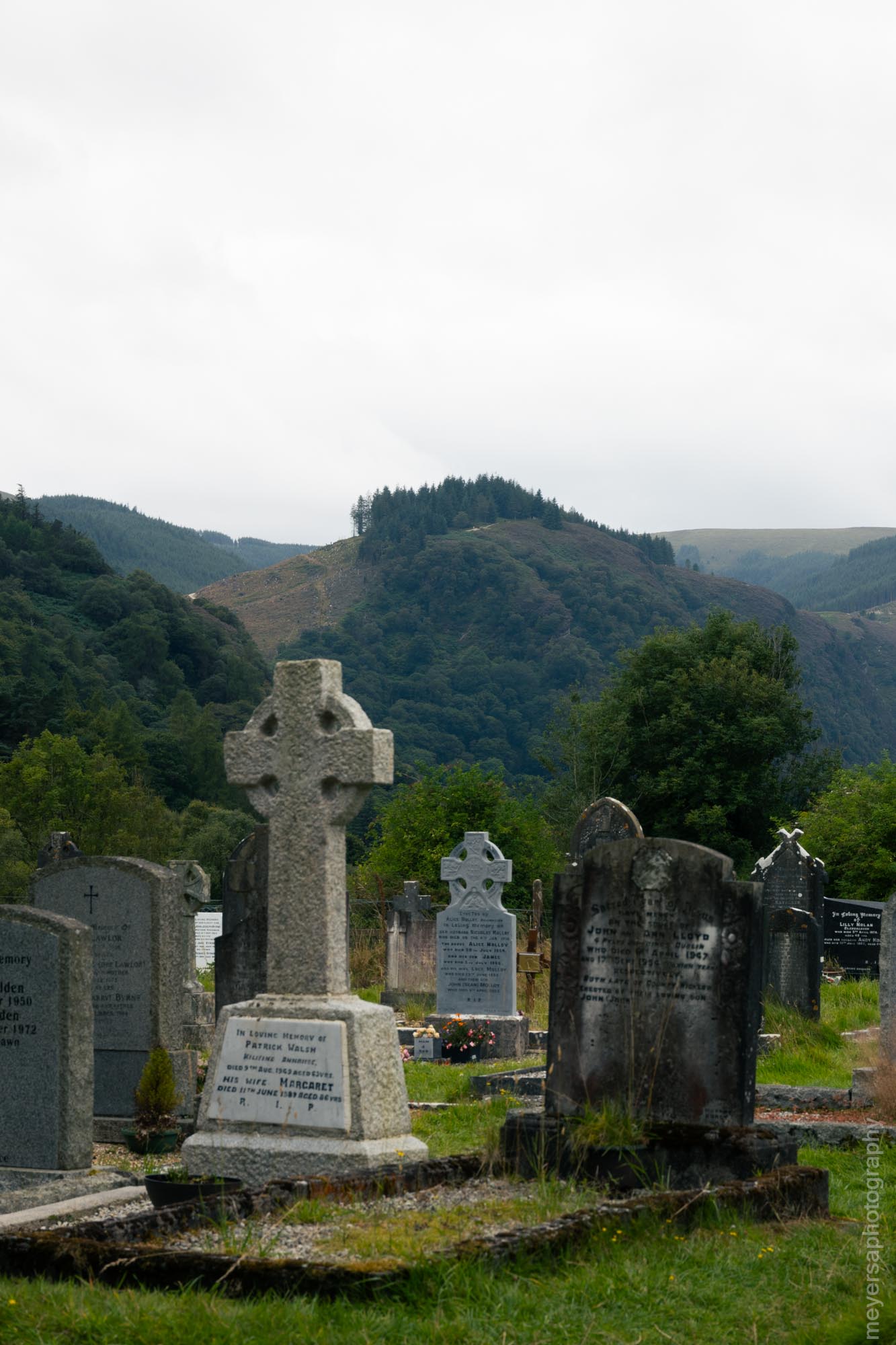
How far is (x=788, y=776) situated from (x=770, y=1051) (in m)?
36.6

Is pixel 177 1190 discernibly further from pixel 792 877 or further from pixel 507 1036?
pixel 792 877

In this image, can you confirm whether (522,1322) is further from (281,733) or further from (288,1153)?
(281,733)

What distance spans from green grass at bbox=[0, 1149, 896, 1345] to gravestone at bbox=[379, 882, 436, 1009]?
17.4 m

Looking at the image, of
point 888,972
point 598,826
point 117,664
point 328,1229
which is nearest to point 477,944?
point 598,826

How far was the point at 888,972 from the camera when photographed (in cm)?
1216

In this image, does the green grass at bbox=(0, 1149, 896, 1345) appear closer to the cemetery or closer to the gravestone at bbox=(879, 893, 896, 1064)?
the cemetery

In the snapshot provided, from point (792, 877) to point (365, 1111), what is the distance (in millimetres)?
15392

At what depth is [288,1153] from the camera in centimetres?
790

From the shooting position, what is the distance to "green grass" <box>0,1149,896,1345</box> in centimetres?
506

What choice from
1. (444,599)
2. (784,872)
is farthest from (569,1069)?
(444,599)

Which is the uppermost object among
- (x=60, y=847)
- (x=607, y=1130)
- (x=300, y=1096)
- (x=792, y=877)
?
(x=60, y=847)

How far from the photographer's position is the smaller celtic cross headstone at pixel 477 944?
17812 millimetres

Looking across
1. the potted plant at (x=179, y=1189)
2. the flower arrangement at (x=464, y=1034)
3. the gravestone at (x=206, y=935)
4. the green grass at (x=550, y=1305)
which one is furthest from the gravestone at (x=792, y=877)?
the green grass at (x=550, y=1305)

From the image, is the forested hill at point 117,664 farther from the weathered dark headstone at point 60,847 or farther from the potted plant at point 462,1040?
the potted plant at point 462,1040
